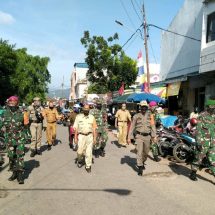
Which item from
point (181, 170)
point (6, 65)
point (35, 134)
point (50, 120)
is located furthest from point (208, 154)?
point (6, 65)

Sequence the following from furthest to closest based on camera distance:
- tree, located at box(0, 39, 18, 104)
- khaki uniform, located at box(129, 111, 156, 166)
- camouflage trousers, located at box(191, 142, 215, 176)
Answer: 1. tree, located at box(0, 39, 18, 104)
2. khaki uniform, located at box(129, 111, 156, 166)
3. camouflage trousers, located at box(191, 142, 215, 176)

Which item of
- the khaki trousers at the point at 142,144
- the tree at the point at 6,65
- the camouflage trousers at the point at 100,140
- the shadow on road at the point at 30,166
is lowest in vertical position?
the shadow on road at the point at 30,166

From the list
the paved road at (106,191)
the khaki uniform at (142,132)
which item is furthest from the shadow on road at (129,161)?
the khaki uniform at (142,132)

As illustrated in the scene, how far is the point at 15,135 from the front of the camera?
7.70 m

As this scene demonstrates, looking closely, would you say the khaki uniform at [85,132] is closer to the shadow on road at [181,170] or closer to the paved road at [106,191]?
the paved road at [106,191]

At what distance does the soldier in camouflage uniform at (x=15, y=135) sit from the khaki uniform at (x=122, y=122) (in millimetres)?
7344

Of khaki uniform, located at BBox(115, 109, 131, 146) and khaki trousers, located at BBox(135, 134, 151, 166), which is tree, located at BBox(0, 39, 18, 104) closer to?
khaki uniform, located at BBox(115, 109, 131, 146)

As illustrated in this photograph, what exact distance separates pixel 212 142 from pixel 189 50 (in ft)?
50.3

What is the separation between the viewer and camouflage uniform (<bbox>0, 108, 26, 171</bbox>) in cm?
769

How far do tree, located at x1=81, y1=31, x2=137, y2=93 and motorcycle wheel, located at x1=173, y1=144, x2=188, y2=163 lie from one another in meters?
21.8

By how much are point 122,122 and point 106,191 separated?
7882 millimetres

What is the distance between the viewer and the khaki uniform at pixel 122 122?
1479 centimetres

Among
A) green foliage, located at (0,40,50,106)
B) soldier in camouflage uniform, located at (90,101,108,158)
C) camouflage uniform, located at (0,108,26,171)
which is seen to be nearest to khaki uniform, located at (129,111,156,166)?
camouflage uniform, located at (0,108,26,171)

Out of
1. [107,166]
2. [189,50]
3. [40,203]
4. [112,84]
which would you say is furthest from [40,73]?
[40,203]
